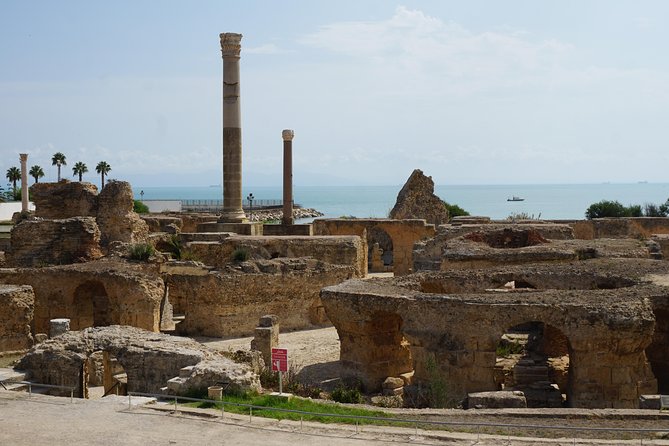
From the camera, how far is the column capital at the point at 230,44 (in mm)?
33562

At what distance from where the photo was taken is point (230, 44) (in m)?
33.6

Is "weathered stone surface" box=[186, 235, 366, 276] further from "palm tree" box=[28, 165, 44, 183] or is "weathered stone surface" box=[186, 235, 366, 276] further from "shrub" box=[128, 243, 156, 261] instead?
"palm tree" box=[28, 165, 44, 183]

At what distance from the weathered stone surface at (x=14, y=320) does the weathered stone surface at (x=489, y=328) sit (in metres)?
7.39

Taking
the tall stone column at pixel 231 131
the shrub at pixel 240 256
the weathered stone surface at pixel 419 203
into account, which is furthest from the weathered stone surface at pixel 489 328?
the weathered stone surface at pixel 419 203

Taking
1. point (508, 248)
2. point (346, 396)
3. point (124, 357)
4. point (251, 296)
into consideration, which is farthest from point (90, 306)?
point (508, 248)

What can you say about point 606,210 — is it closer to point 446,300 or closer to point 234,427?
point 446,300

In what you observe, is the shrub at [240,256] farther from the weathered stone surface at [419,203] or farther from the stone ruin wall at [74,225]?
the weathered stone surface at [419,203]

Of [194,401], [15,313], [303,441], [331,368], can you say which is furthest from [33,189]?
[303,441]

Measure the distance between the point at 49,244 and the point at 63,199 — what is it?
609 cm

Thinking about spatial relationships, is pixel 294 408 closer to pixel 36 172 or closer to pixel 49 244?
pixel 49 244

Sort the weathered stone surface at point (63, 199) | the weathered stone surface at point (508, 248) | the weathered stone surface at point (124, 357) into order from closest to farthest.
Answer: the weathered stone surface at point (124, 357) < the weathered stone surface at point (508, 248) < the weathered stone surface at point (63, 199)

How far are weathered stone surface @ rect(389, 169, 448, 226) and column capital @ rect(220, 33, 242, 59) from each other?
577 inches

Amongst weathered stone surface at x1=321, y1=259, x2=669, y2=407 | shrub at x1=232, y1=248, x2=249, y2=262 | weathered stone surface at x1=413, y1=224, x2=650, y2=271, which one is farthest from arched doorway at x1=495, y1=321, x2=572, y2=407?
shrub at x1=232, y1=248, x2=249, y2=262

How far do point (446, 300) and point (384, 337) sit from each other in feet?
8.44
